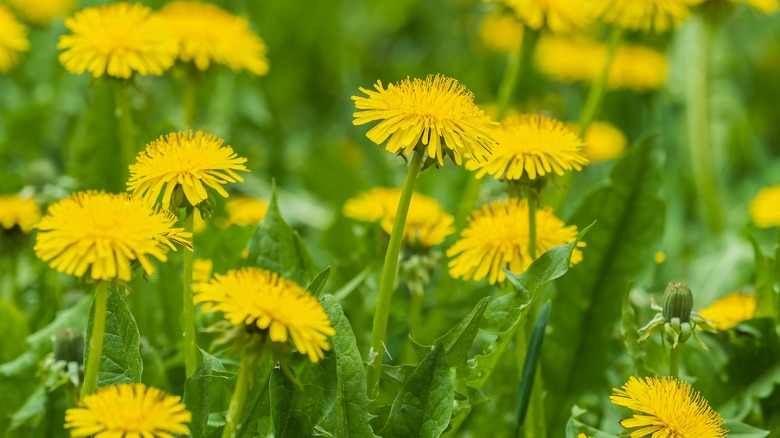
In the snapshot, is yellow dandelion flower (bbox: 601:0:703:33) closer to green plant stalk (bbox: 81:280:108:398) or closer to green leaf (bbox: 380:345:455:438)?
green leaf (bbox: 380:345:455:438)

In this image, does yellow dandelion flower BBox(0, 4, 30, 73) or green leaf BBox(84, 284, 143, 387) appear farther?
yellow dandelion flower BBox(0, 4, 30, 73)

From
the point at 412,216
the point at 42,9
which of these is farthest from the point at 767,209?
the point at 42,9

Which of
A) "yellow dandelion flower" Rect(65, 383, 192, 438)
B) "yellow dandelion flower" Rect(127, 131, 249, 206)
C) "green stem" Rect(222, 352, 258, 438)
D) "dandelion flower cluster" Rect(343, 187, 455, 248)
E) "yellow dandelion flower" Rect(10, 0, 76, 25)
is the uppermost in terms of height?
"yellow dandelion flower" Rect(10, 0, 76, 25)

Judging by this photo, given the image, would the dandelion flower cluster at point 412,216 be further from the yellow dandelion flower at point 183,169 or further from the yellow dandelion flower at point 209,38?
the yellow dandelion flower at point 183,169

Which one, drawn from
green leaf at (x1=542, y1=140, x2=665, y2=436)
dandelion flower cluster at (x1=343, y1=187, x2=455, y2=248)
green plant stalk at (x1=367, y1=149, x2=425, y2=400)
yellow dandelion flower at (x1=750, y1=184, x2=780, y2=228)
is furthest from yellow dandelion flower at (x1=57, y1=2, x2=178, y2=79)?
yellow dandelion flower at (x1=750, y1=184, x2=780, y2=228)

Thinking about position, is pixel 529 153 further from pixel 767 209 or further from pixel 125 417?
pixel 767 209

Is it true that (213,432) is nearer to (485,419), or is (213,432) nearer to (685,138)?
(485,419)

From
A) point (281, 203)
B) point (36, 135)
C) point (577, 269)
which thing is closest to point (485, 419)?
point (577, 269)
